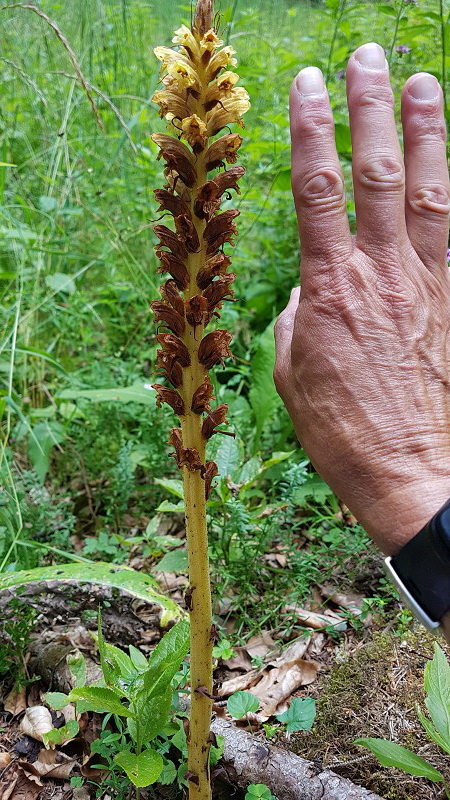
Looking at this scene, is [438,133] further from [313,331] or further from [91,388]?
[91,388]

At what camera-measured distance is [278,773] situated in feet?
5.84

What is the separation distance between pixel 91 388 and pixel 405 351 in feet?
7.49

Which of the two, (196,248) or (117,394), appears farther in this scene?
(117,394)

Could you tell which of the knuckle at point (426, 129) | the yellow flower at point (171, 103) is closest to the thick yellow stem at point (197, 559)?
the yellow flower at point (171, 103)

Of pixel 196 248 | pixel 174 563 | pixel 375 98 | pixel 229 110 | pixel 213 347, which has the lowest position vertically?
pixel 174 563

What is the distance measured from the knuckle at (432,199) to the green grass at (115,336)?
3.98ft

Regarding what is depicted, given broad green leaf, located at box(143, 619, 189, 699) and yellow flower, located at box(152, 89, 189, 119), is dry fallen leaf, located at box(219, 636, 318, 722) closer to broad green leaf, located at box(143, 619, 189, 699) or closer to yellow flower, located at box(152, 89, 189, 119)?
broad green leaf, located at box(143, 619, 189, 699)

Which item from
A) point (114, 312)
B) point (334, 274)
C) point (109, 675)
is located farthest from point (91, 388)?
point (334, 274)

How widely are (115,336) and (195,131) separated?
9.95 ft

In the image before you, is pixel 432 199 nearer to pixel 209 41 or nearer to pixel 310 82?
pixel 310 82

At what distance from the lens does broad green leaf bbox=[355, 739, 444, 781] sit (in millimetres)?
1613

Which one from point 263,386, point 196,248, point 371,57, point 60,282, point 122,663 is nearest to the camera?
point 196,248

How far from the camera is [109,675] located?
5.70ft

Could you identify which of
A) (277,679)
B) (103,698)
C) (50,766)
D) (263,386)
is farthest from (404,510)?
(263,386)
